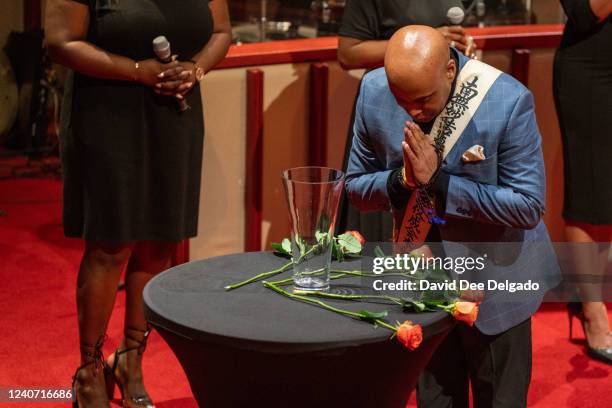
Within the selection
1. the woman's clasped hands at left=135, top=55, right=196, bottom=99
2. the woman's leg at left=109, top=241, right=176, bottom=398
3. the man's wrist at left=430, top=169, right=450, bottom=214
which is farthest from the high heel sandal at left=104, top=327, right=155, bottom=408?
the man's wrist at left=430, top=169, right=450, bottom=214

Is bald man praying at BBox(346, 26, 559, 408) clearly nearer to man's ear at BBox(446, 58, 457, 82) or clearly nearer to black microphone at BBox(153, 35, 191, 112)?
man's ear at BBox(446, 58, 457, 82)

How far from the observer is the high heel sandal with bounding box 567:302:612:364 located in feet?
11.9

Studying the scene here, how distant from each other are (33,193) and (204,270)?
379 centimetres

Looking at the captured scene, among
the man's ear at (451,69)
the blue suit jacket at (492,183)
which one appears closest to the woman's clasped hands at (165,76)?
the blue suit jacket at (492,183)

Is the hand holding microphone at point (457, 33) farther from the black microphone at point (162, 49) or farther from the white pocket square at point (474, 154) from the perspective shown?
the white pocket square at point (474, 154)

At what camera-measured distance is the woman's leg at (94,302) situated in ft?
9.84

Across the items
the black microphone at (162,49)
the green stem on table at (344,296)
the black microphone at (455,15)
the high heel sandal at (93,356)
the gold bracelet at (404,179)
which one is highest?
the black microphone at (455,15)

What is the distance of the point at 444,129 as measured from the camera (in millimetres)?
2229

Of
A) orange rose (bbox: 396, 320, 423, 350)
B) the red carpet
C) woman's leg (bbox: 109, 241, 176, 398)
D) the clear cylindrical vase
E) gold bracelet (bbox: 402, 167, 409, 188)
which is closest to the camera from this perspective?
orange rose (bbox: 396, 320, 423, 350)

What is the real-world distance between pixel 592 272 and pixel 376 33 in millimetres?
1148

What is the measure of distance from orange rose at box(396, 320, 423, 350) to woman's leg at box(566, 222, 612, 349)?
79.8 inches

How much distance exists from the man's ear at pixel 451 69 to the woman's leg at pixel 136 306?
3.99ft

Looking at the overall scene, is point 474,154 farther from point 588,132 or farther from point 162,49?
point 588,132

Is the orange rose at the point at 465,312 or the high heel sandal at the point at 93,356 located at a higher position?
the orange rose at the point at 465,312
